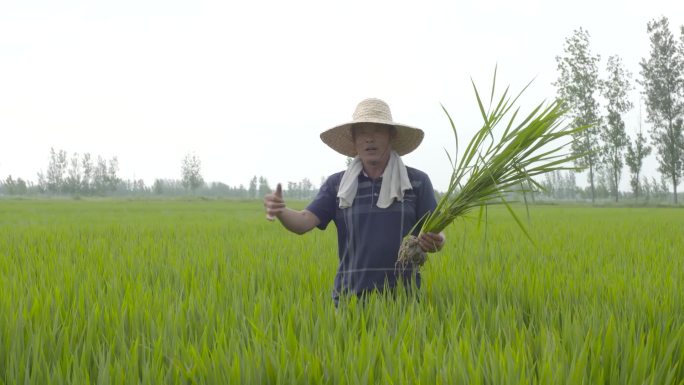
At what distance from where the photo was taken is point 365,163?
2.62 metres

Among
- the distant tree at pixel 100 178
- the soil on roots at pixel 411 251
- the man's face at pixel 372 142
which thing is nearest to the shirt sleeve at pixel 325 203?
the man's face at pixel 372 142

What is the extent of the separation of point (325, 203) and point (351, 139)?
1.36 ft

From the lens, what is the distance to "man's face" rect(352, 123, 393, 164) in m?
2.58

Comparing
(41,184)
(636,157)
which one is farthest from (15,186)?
(636,157)

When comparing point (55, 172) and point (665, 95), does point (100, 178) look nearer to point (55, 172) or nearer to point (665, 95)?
point (55, 172)

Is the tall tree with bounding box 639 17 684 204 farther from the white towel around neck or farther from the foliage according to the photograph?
the white towel around neck

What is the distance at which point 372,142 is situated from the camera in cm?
258

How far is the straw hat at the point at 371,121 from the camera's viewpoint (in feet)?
8.16

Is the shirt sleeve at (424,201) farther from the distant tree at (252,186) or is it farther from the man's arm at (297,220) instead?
the distant tree at (252,186)

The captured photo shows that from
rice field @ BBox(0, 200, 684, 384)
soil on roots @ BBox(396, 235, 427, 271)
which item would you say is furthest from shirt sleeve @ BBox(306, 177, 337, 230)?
soil on roots @ BBox(396, 235, 427, 271)

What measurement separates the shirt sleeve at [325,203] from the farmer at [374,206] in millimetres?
38

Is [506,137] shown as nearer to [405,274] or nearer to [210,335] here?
[405,274]

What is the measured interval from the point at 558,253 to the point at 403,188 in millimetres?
2965

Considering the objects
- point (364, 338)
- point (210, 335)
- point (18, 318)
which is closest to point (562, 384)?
point (364, 338)
